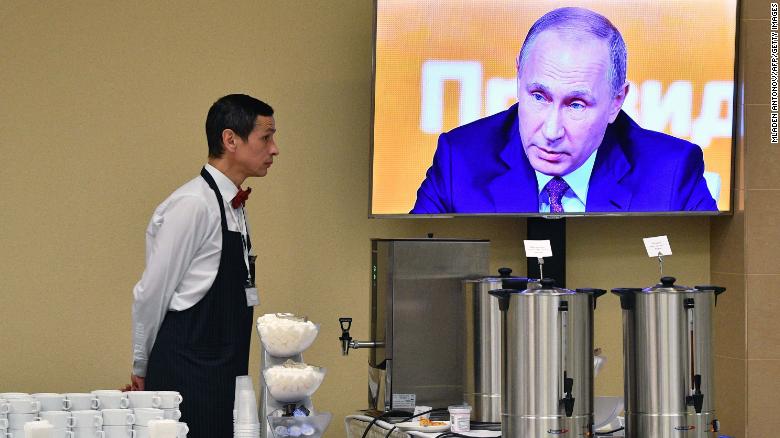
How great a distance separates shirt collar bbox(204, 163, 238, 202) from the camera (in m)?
3.12

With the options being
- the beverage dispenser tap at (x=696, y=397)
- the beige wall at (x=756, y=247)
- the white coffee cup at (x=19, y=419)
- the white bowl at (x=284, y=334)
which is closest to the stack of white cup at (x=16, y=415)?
the white coffee cup at (x=19, y=419)

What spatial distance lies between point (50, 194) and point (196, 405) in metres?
1.93

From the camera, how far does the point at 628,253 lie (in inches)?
197

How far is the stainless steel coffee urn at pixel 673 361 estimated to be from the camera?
2723 mm

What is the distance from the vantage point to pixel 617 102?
15.6 ft

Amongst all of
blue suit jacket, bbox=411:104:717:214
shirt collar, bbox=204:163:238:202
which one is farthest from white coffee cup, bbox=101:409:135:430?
blue suit jacket, bbox=411:104:717:214

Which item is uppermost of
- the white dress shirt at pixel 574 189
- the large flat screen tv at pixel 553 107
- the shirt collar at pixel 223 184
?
the large flat screen tv at pixel 553 107

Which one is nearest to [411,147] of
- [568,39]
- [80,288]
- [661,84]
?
[568,39]

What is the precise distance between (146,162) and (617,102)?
2053 mm

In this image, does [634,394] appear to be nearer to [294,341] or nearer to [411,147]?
[294,341]

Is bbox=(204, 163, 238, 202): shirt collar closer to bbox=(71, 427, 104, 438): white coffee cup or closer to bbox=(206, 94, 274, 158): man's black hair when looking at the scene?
→ bbox=(206, 94, 274, 158): man's black hair

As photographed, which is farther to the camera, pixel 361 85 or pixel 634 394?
pixel 361 85

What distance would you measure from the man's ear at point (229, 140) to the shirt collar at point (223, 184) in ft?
0.24

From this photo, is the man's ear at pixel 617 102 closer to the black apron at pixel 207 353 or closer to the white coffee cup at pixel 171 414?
the black apron at pixel 207 353
